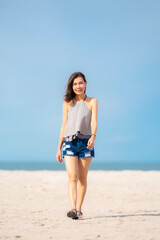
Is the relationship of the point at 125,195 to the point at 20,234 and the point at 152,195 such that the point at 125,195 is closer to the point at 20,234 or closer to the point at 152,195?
the point at 152,195

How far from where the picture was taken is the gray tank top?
441 cm

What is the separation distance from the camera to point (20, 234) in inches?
130

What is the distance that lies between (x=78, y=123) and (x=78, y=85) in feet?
1.87

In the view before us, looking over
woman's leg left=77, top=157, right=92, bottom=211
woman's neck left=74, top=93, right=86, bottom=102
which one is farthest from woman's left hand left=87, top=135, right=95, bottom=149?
woman's neck left=74, top=93, right=86, bottom=102

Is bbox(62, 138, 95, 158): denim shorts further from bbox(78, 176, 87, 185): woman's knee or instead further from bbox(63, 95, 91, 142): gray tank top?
bbox(78, 176, 87, 185): woman's knee

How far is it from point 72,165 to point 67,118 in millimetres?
761

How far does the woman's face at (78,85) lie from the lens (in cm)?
455

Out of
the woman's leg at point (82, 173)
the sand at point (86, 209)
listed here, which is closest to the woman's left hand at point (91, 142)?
the woman's leg at point (82, 173)

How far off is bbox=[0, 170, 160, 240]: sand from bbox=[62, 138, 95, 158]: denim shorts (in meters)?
0.90

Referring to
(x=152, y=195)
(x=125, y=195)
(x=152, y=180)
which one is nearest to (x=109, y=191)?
(x=125, y=195)

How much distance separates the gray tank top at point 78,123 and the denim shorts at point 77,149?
6 cm

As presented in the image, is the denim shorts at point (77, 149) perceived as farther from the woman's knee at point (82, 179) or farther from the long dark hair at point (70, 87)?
the long dark hair at point (70, 87)

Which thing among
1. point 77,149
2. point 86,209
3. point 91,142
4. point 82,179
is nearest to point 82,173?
point 82,179

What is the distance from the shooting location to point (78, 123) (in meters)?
4.45
